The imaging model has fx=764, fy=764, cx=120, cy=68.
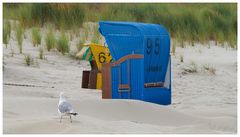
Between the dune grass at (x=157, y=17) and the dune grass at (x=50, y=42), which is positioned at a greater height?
the dune grass at (x=157, y=17)

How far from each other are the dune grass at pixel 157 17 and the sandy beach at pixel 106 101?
1.61 meters

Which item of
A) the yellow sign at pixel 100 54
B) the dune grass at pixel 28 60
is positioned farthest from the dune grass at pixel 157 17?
the yellow sign at pixel 100 54

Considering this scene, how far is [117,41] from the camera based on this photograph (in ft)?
30.3

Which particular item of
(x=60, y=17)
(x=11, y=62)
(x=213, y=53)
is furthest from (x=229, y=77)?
(x=60, y=17)

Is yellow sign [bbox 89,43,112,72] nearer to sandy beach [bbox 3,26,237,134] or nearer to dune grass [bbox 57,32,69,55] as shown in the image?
sandy beach [bbox 3,26,237,134]

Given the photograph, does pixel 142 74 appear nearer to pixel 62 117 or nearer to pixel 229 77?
pixel 62 117

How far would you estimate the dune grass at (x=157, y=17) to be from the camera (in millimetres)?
16594

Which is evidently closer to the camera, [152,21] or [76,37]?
[76,37]

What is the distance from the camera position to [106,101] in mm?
8438

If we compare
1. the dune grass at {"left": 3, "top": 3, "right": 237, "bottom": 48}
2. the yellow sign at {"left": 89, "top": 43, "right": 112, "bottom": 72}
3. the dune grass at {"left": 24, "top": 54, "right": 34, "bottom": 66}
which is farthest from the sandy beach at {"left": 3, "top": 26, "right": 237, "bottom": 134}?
the dune grass at {"left": 3, "top": 3, "right": 237, "bottom": 48}

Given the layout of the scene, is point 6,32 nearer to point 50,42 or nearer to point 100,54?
point 50,42

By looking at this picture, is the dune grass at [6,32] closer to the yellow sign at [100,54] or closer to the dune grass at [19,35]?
the dune grass at [19,35]

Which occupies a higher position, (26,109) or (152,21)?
(152,21)

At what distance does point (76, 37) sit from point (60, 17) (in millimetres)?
1257
